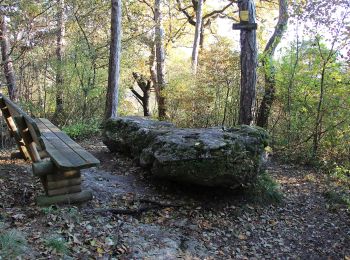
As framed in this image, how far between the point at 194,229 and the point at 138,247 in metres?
0.96

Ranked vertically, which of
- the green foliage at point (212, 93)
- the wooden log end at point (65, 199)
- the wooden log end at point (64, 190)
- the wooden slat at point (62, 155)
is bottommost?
the wooden log end at point (65, 199)

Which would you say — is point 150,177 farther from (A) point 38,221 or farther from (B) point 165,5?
(B) point 165,5

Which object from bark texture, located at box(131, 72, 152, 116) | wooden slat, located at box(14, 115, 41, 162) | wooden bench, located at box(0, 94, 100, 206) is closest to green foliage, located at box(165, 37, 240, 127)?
bark texture, located at box(131, 72, 152, 116)

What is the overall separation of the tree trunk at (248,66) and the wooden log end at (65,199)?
4439 millimetres

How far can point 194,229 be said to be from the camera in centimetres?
449

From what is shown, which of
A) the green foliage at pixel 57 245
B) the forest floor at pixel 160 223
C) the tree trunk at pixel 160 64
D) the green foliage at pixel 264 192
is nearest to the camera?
the green foliage at pixel 57 245

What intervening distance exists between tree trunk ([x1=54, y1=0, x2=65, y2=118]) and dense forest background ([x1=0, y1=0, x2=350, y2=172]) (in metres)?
0.03

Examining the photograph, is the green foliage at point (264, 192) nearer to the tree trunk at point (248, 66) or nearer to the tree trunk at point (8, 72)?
the tree trunk at point (248, 66)

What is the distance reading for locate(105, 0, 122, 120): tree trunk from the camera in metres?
9.08

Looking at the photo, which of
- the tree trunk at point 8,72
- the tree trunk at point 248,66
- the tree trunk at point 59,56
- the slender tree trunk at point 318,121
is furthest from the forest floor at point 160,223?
the tree trunk at point 59,56

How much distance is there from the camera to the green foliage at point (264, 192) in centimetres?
545

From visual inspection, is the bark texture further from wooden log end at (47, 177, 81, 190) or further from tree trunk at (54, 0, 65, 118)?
wooden log end at (47, 177, 81, 190)

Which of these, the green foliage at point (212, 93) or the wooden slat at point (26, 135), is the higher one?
the green foliage at point (212, 93)

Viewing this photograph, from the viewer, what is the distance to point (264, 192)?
559cm
